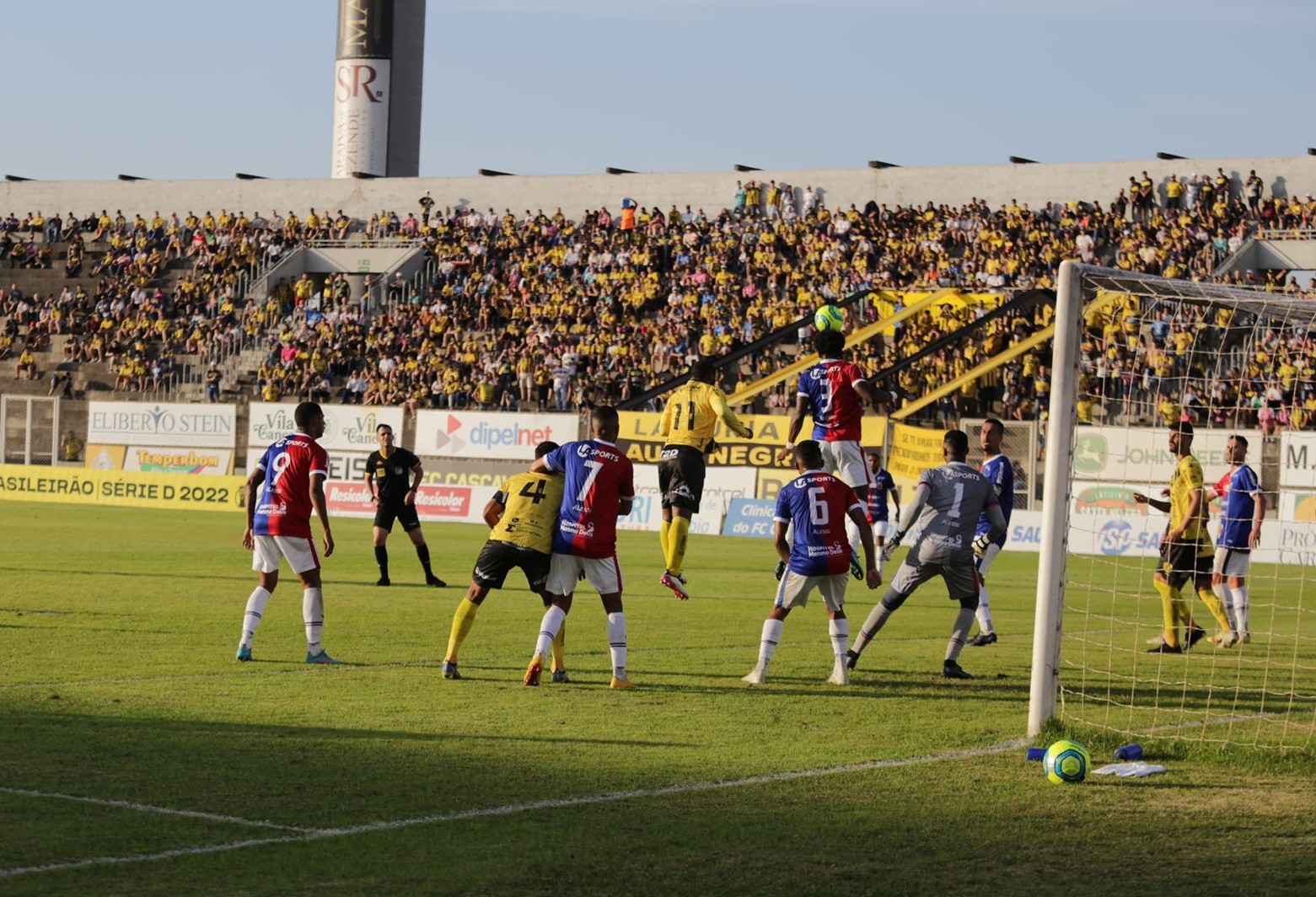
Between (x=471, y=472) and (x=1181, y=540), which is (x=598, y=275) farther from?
(x=1181, y=540)

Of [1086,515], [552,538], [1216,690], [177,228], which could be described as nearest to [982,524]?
[1216,690]

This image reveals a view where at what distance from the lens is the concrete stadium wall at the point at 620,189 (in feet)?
168

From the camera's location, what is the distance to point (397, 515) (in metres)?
23.1

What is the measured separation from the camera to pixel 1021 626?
19.4 metres

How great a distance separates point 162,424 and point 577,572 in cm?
3749

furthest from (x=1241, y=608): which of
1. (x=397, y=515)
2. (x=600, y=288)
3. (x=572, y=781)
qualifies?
(x=600, y=288)

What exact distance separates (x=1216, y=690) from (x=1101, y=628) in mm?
5619

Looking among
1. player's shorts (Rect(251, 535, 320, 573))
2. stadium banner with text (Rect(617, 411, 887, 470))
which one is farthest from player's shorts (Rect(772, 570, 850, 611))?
stadium banner with text (Rect(617, 411, 887, 470))

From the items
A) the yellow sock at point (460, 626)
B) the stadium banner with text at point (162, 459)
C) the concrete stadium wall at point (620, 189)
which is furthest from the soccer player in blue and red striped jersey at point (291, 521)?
the concrete stadium wall at point (620, 189)

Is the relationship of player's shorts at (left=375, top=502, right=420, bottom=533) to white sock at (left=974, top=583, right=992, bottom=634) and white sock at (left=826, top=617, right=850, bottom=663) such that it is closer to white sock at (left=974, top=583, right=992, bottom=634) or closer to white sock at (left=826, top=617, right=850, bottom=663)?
white sock at (left=974, top=583, right=992, bottom=634)

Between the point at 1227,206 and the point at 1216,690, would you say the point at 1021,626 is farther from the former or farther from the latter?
the point at 1227,206

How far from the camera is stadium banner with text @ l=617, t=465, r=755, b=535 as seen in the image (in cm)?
3778

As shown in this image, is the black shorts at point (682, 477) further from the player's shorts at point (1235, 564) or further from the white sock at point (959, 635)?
the player's shorts at point (1235, 564)

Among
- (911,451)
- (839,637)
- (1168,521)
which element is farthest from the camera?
(911,451)
